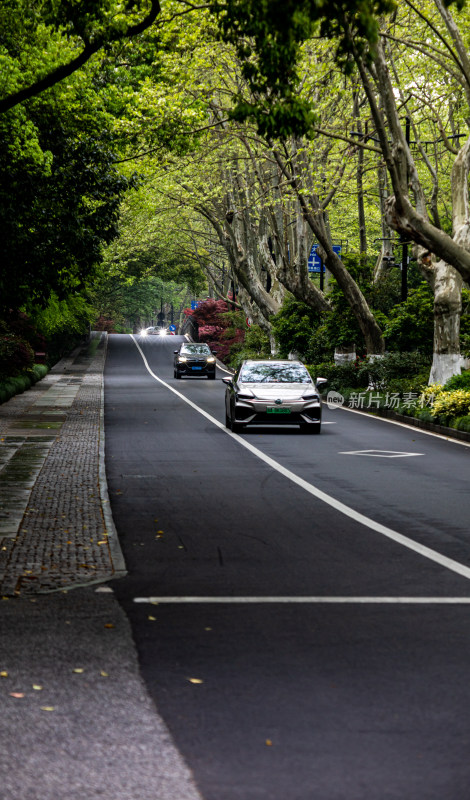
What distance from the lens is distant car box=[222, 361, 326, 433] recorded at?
73.8ft

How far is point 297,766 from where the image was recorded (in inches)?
177

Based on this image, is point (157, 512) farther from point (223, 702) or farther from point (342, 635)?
point (223, 702)

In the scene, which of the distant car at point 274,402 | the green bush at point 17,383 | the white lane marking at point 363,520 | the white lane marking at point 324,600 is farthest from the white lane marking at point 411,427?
the white lane marking at point 324,600

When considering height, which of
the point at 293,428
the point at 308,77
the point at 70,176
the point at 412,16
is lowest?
the point at 293,428

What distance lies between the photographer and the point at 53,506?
11.9 metres

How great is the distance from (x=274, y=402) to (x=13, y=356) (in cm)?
1681

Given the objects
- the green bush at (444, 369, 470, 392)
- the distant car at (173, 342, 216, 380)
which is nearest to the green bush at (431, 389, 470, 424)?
the green bush at (444, 369, 470, 392)

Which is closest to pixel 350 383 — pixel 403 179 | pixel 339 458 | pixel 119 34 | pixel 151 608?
pixel 403 179

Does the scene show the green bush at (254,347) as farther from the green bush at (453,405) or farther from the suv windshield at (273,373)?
the suv windshield at (273,373)

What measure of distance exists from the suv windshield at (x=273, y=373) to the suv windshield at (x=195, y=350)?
97.9ft

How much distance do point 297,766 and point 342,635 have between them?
7.29 ft

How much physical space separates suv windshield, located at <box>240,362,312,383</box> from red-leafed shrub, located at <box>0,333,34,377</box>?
11.8 m

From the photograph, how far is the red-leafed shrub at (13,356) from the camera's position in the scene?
33875 millimetres

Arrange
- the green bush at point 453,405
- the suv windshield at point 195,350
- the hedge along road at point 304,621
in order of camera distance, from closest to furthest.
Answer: the hedge along road at point 304,621 → the green bush at point 453,405 → the suv windshield at point 195,350
